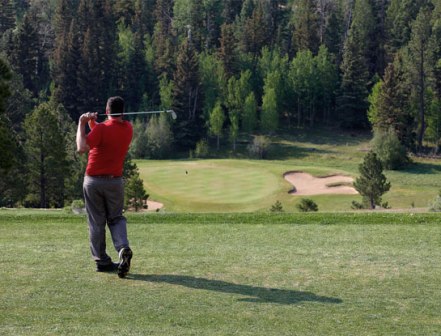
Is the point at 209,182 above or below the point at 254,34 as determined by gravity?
below

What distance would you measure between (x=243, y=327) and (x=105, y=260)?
8.59ft

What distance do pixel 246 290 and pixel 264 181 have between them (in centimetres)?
4896

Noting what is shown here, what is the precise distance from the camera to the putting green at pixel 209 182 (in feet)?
166

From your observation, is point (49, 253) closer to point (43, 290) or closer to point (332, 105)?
point (43, 290)

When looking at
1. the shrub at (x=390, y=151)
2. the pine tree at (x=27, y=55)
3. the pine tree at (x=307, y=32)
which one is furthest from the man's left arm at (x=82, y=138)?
the pine tree at (x=307, y=32)

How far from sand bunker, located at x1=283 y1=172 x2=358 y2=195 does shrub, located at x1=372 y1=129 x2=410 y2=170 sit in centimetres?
1189

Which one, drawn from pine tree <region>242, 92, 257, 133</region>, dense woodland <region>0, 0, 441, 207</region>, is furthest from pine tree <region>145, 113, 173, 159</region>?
pine tree <region>242, 92, 257, 133</region>

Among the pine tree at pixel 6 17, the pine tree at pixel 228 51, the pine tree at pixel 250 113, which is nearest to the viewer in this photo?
the pine tree at pixel 250 113

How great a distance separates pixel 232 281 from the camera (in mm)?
7793

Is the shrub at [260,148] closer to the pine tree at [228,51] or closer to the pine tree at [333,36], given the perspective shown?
the pine tree at [228,51]

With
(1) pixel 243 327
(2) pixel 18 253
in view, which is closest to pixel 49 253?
(2) pixel 18 253

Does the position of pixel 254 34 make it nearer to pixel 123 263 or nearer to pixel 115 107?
pixel 115 107

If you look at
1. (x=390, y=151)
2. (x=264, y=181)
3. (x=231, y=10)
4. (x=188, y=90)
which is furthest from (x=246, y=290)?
(x=231, y=10)

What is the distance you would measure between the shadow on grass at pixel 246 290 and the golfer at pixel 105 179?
0.55m
